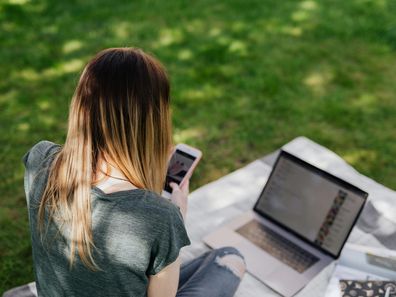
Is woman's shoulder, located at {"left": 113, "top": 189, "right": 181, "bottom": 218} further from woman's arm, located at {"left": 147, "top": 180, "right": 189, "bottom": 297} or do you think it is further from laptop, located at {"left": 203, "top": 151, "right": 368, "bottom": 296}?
laptop, located at {"left": 203, "top": 151, "right": 368, "bottom": 296}

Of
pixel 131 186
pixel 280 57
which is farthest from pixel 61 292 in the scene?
pixel 280 57

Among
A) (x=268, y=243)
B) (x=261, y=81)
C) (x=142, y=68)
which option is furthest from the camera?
(x=261, y=81)

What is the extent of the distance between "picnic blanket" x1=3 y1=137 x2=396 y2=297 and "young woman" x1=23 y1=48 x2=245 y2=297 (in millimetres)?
928

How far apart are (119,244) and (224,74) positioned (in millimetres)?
2999

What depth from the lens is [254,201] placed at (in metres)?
3.01

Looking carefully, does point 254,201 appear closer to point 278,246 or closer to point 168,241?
point 278,246

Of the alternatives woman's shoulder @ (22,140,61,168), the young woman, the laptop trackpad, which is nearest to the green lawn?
the laptop trackpad

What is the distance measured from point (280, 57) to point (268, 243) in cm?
236

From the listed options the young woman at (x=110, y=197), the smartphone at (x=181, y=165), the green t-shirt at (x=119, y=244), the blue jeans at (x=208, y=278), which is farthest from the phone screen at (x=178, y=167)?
the green t-shirt at (x=119, y=244)

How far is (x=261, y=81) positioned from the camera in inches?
169

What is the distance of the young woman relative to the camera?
1561 millimetres

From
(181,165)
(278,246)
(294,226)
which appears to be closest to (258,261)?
(278,246)

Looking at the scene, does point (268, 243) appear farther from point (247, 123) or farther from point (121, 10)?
point (121, 10)

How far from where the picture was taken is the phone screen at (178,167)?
238 centimetres
